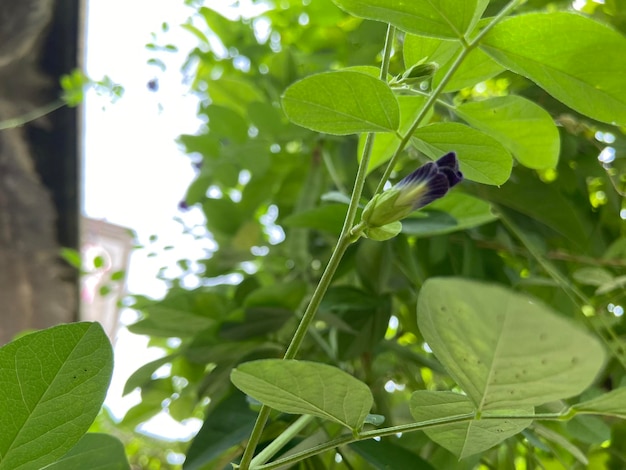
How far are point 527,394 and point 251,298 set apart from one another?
0.90 ft

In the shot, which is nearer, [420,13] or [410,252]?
[420,13]

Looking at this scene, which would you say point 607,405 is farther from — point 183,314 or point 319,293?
point 183,314

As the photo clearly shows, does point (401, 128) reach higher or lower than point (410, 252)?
higher

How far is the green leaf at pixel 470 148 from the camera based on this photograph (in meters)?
0.25

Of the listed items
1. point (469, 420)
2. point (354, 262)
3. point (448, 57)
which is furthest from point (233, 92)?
point (469, 420)

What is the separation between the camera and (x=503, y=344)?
0.14 metres

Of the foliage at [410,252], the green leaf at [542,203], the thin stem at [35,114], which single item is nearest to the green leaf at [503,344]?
the foliage at [410,252]

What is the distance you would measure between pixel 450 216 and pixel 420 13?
15 centimetres

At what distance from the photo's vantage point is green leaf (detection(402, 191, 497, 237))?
0.33 metres

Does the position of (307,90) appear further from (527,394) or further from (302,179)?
(302,179)

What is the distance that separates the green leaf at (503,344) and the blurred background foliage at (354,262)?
11 cm

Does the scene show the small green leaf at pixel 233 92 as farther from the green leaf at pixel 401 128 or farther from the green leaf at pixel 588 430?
the green leaf at pixel 588 430


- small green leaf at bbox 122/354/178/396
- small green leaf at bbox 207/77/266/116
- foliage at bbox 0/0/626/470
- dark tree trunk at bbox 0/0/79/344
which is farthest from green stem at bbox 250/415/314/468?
dark tree trunk at bbox 0/0/79/344

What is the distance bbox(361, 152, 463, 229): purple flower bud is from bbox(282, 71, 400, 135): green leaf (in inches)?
1.2
